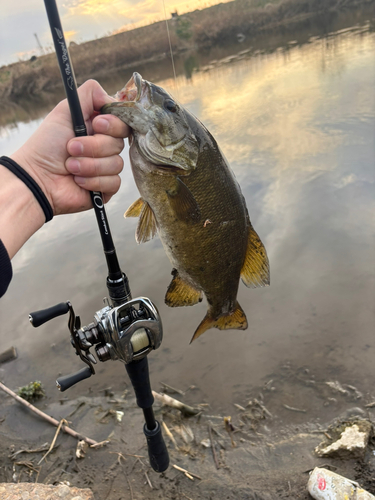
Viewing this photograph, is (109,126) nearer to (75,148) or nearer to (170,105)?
(75,148)

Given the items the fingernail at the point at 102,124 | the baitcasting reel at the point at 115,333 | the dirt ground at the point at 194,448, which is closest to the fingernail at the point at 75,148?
the fingernail at the point at 102,124

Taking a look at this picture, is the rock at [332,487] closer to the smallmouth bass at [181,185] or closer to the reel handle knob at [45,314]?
→ the smallmouth bass at [181,185]

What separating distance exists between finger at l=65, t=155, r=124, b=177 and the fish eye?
0.35 meters

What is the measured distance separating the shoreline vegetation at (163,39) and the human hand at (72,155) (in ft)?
46.9

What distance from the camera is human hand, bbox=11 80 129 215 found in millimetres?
1742

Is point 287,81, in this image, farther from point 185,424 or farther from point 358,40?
point 185,424

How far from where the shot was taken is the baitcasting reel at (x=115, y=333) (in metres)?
1.67

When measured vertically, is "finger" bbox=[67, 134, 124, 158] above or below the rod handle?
above

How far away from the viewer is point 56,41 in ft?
5.04

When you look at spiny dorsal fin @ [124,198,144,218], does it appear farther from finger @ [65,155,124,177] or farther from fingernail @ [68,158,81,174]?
fingernail @ [68,158,81,174]

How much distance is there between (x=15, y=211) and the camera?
1755 mm

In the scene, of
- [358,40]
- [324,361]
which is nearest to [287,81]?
[358,40]

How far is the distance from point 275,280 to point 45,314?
3381 millimetres

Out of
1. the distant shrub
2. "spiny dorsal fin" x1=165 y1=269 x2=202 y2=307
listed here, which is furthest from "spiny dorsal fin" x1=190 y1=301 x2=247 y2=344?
the distant shrub
